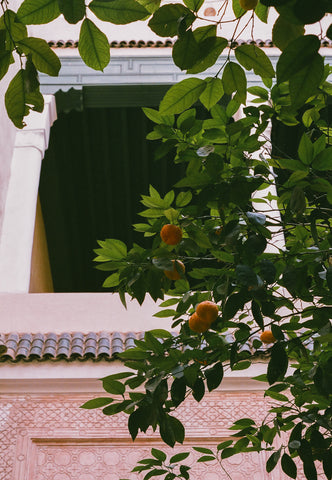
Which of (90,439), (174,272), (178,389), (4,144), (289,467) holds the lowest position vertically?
(90,439)

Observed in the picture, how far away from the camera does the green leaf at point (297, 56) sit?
80 centimetres

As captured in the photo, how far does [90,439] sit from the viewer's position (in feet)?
12.8

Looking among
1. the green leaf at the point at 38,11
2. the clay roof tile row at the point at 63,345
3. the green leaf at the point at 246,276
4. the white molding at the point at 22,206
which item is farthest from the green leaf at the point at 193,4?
the white molding at the point at 22,206

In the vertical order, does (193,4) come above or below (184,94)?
above

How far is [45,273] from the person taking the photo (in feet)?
27.3

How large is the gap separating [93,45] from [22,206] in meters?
4.85

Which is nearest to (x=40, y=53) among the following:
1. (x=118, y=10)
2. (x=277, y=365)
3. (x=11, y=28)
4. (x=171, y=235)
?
(x=11, y=28)

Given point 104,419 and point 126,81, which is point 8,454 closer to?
point 104,419

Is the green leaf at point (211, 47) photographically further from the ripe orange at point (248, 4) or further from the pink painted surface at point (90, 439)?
the pink painted surface at point (90, 439)

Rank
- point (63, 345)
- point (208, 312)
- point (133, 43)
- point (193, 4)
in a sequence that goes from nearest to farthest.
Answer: point (193, 4) < point (208, 312) < point (63, 345) < point (133, 43)

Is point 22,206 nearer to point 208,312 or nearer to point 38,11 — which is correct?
point 208,312

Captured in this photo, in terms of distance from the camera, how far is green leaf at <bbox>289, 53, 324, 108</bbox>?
81 cm

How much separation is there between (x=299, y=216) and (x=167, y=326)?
348 centimetres

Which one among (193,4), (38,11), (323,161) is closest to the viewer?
(38,11)
